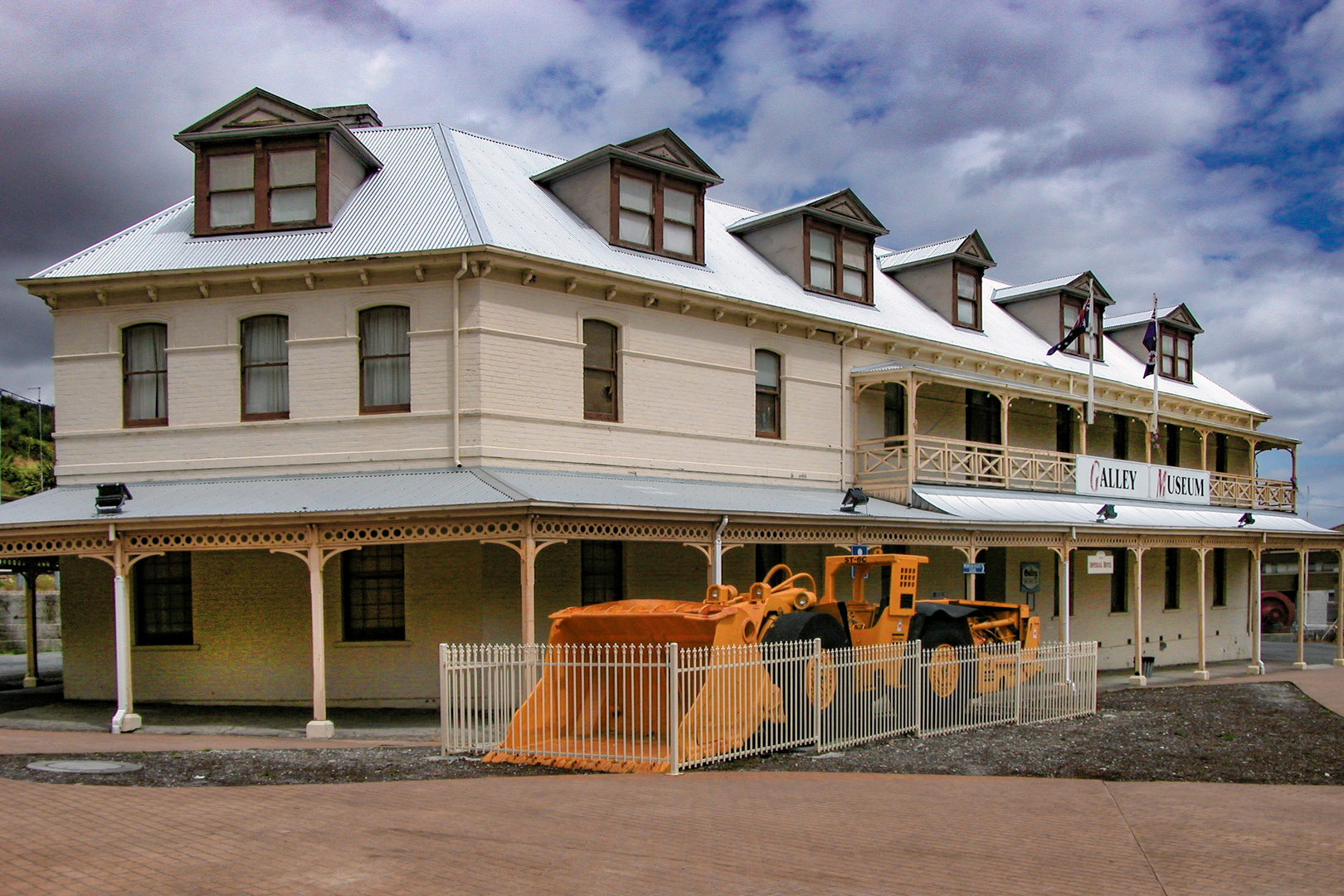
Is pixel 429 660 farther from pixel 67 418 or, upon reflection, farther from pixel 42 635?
pixel 42 635

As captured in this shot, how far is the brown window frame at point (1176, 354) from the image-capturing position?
3309 cm

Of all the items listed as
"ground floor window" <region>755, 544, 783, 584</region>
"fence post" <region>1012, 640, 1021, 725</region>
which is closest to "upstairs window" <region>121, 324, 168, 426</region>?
"ground floor window" <region>755, 544, 783, 584</region>

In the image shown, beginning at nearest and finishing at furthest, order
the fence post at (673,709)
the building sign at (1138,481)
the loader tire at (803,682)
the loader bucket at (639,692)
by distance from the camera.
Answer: the fence post at (673,709)
the loader bucket at (639,692)
the loader tire at (803,682)
the building sign at (1138,481)

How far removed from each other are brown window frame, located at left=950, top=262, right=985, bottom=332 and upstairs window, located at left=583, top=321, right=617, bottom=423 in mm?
11129

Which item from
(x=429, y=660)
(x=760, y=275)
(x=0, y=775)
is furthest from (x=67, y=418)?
(x=760, y=275)

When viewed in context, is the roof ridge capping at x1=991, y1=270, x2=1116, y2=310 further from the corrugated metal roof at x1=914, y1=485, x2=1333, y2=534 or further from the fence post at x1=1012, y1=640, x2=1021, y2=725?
the fence post at x1=1012, y1=640, x2=1021, y2=725

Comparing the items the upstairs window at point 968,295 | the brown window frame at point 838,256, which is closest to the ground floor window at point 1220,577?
the upstairs window at point 968,295

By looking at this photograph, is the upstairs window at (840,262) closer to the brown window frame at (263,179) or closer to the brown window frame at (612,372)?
the brown window frame at (612,372)

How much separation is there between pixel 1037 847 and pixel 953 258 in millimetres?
20304

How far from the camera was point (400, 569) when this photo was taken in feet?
57.6

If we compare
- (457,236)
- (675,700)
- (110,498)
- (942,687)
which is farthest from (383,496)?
(942,687)

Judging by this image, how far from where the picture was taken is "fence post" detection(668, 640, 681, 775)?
1116cm

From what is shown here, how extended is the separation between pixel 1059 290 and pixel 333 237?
20134mm

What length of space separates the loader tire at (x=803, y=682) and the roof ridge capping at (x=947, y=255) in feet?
51.6
